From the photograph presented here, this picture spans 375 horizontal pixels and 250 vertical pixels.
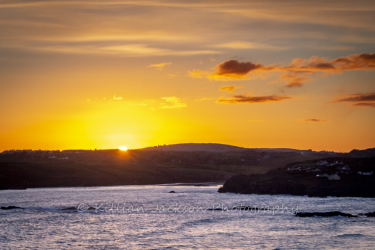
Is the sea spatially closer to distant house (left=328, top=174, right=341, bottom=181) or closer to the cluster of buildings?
distant house (left=328, top=174, right=341, bottom=181)

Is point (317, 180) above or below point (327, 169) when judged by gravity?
below

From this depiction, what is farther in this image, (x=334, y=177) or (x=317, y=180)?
(x=317, y=180)

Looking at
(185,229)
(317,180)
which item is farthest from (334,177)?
(185,229)

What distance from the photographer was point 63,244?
164ft

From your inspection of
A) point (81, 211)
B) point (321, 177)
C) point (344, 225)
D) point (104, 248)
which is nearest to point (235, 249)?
point (104, 248)

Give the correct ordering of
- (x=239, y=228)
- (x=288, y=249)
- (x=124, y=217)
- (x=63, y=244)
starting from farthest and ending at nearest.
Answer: (x=124, y=217) → (x=239, y=228) → (x=63, y=244) → (x=288, y=249)

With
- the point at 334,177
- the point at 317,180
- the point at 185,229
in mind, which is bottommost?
the point at 185,229

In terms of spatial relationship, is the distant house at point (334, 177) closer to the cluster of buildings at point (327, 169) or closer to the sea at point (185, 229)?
the cluster of buildings at point (327, 169)

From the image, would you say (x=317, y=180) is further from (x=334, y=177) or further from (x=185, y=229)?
(x=185, y=229)

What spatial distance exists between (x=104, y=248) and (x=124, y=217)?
2919 centimetres

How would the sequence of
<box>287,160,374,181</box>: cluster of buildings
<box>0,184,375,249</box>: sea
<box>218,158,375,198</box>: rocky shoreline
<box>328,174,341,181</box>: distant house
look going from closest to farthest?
<box>0,184,375,249</box>: sea → <box>218,158,375,198</box>: rocky shoreline → <box>328,174,341,181</box>: distant house → <box>287,160,374,181</box>: cluster of buildings

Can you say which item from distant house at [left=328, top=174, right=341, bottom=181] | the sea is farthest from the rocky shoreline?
the sea

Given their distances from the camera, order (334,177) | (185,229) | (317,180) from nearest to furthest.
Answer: (185,229)
(334,177)
(317,180)

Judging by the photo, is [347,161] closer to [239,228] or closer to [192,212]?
[192,212]
